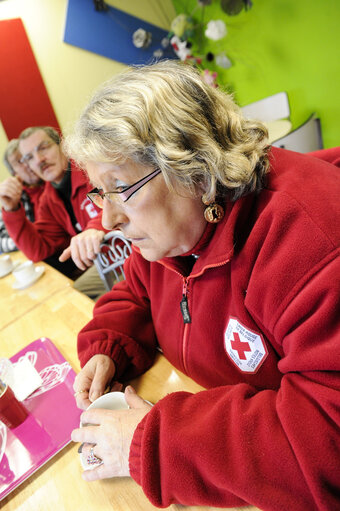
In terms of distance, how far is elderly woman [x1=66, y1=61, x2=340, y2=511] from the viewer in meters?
0.53

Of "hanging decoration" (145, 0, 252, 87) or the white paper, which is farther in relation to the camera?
"hanging decoration" (145, 0, 252, 87)

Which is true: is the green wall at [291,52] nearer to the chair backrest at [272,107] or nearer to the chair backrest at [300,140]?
the chair backrest at [272,107]

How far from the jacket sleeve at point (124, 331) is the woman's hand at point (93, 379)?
0.09 ft

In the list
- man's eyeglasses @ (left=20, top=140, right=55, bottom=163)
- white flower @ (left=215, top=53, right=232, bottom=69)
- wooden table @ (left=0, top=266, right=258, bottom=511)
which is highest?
white flower @ (left=215, top=53, right=232, bottom=69)

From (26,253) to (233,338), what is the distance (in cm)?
205

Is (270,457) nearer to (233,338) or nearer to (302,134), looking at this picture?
(233,338)

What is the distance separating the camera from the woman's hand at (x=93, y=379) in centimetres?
87

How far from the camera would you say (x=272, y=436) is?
53 cm

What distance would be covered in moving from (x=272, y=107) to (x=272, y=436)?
145 inches

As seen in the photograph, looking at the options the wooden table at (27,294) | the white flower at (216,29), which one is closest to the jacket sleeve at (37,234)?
the wooden table at (27,294)

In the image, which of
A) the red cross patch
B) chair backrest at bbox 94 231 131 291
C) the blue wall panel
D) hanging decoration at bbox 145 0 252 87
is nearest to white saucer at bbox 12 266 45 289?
chair backrest at bbox 94 231 131 291

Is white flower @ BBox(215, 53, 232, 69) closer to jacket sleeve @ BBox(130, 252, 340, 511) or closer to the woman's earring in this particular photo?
the woman's earring

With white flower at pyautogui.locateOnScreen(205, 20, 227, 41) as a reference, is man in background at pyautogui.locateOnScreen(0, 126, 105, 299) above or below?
below

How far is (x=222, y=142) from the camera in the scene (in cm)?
72
